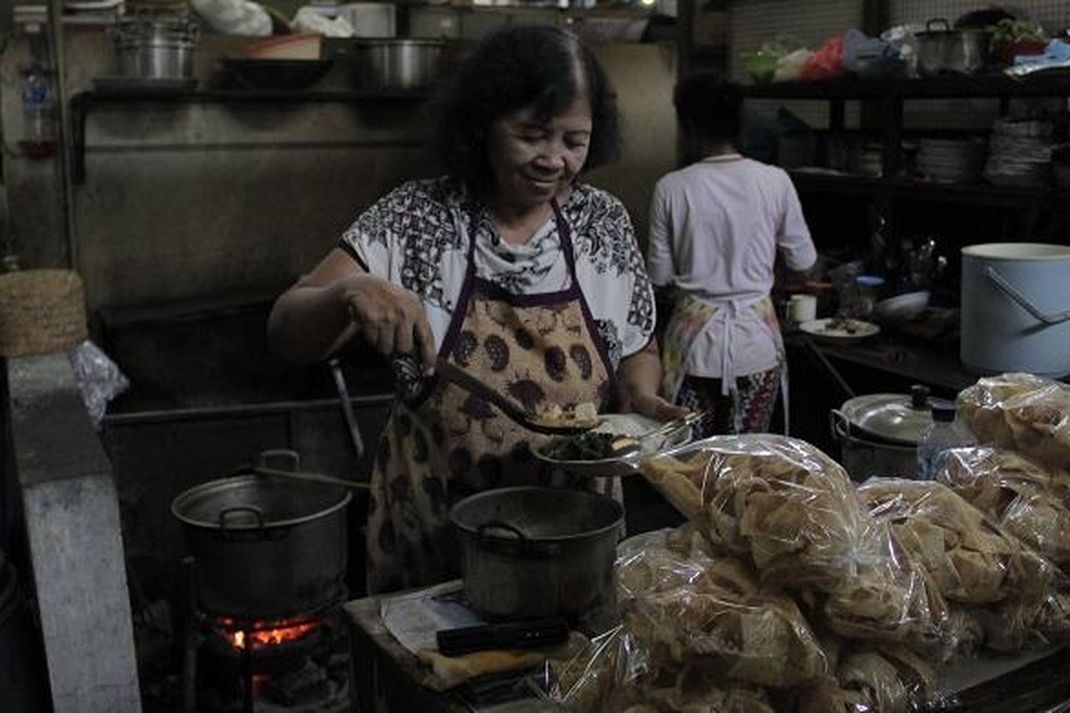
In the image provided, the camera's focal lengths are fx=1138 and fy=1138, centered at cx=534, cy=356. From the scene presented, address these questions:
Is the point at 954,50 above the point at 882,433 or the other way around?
above

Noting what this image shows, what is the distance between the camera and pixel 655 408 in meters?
2.21

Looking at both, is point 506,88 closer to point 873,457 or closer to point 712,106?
point 873,457

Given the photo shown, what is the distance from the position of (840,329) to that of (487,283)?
2829 millimetres

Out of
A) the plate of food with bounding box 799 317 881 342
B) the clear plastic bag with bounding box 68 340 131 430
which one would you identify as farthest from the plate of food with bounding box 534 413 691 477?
the clear plastic bag with bounding box 68 340 131 430

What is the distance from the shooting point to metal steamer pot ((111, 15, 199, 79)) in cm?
529

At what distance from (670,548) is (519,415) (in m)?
0.77

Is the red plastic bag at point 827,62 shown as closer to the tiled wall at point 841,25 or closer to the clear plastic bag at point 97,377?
the tiled wall at point 841,25

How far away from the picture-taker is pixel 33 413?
348 cm

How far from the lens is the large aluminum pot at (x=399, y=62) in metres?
5.98

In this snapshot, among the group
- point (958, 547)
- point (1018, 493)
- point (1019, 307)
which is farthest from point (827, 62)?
point (958, 547)

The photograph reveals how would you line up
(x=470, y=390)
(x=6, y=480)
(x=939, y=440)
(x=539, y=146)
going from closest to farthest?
(x=939, y=440) → (x=470, y=390) → (x=539, y=146) → (x=6, y=480)

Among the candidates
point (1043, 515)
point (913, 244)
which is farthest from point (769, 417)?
point (1043, 515)

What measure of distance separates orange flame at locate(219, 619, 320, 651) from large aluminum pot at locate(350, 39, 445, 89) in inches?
131

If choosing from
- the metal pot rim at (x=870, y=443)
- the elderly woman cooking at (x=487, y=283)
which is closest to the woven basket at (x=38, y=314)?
the elderly woman cooking at (x=487, y=283)
